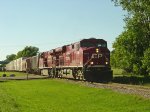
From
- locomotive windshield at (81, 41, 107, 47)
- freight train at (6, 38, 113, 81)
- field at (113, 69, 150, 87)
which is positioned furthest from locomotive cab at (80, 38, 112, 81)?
field at (113, 69, 150, 87)

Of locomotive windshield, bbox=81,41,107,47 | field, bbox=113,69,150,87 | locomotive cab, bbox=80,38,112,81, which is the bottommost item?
field, bbox=113,69,150,87

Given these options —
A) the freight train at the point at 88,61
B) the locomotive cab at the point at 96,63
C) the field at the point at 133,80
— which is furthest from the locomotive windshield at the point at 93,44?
the field at the point at 133,80

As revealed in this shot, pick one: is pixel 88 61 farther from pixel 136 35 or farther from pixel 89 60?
pixel 136 35

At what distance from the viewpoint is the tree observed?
38.0 metres

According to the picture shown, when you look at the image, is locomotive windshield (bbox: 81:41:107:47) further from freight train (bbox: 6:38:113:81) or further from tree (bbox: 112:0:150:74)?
tree (bbox: 112:0:150:74)

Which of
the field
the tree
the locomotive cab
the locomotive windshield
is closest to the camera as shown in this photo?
the field

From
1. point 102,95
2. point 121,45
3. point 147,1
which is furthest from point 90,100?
point 121,45

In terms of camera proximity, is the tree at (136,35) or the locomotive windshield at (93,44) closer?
the locomotive windshield at (93,44)

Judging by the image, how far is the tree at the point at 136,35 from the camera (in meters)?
38.0

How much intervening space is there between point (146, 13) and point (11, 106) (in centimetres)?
2369

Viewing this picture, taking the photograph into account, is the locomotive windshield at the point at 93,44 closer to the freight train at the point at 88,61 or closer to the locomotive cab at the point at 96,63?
the freight train at the point at 88,61

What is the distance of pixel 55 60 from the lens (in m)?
45.8

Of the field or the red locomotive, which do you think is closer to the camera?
the field

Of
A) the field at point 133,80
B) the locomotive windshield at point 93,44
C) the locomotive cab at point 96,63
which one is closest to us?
the field at point 133,80
